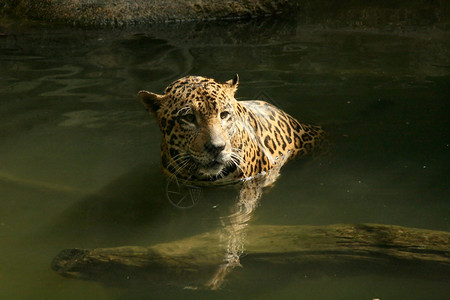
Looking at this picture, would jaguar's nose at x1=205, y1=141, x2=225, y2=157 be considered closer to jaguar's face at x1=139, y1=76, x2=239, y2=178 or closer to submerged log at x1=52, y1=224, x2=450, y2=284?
jaguar's face at x1=139, y1=76, x2=239, y2=178

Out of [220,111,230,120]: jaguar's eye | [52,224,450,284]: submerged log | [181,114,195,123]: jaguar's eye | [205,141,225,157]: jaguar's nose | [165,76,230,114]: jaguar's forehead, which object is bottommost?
[52,224,450,284]: submerged log

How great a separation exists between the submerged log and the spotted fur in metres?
1.30

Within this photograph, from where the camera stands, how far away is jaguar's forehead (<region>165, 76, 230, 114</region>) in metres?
6.78

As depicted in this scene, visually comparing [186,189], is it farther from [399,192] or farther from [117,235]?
[399,192]

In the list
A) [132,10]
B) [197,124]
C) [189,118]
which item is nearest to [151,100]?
[189,118]

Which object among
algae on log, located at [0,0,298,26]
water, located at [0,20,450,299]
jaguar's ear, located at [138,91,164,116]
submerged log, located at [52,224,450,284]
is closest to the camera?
submerged log, located at [52,224,450,284]

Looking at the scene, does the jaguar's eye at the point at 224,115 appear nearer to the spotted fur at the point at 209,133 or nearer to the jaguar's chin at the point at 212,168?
the spotted fur at the point at 209,133

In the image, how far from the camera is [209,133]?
668cm

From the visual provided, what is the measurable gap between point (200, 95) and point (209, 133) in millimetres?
440

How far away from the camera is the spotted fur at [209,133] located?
6.76m

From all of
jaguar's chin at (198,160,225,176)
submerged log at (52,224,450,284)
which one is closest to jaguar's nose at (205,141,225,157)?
jaguar's chin at (198,160,225,176)

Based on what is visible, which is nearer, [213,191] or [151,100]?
[151,100]

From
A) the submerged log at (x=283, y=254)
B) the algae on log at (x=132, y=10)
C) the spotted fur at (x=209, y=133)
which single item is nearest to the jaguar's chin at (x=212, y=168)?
the spotted fur at (x=209, y=133)

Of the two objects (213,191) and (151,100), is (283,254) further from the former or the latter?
(151,100)
